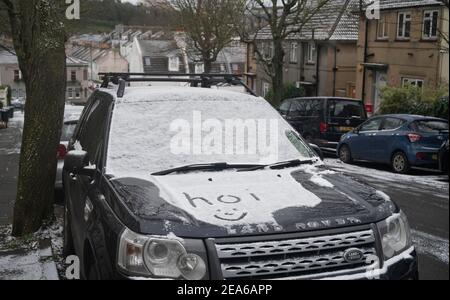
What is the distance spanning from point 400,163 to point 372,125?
1895 millimetres

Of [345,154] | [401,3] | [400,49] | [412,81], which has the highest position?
[401,3]

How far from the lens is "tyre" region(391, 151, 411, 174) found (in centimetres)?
1405

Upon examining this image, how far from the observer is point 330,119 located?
18.3 metres

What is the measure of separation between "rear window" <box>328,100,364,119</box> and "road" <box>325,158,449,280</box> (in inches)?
66.2

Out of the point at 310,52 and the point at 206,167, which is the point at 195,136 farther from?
the point at 310,52

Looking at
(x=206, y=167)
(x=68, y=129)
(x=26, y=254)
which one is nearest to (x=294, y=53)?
(x=68, y=129)

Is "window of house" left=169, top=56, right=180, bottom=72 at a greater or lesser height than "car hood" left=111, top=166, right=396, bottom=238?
greater

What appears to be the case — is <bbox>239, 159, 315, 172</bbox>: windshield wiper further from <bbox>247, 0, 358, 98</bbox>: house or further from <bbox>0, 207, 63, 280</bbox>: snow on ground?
<bbox>247, 0, 358, 98</bbox>: house

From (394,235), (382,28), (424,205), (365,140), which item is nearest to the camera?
(394,235)

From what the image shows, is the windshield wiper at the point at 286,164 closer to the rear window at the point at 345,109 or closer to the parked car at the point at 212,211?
the parked car at the point at 212,211

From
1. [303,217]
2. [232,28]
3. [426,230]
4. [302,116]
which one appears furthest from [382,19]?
[303,217]

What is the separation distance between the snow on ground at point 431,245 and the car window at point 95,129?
12.6 ft

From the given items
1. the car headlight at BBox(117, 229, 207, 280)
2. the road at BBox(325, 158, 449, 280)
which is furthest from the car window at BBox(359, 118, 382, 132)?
the car headlight at BBox(117, 229, 207, 280)

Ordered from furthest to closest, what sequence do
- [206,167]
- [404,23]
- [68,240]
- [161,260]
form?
[404,23] < [68,240] < [206,167] < [161,260]
